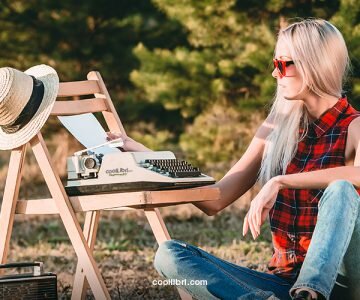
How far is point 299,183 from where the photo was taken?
3.94m

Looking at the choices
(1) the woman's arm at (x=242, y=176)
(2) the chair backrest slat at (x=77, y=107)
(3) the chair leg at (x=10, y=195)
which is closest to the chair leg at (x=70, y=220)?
(3) the chair leg at (x=10, y=195)

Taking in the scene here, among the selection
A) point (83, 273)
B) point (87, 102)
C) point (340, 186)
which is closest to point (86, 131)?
point (87, 102)

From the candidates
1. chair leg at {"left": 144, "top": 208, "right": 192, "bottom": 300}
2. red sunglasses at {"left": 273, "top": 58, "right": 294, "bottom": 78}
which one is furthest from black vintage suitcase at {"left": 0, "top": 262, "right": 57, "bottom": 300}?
red sunglasses at {"left": 273, "top": 58, "right": 294, "bottom": 78}

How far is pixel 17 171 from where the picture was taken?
4531mm

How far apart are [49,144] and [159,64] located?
4085 millimetres

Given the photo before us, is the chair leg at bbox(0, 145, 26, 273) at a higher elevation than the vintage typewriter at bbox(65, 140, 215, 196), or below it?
below

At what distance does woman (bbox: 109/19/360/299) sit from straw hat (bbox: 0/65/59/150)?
799 mm

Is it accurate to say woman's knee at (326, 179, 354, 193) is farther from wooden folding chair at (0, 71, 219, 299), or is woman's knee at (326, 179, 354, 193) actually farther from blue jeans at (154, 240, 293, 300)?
wooden folding chair at (0, 71, 219, 299)

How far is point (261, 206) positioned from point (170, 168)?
0.59m

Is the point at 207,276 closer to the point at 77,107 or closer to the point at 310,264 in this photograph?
the point at 310,264

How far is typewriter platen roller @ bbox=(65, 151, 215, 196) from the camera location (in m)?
4.14

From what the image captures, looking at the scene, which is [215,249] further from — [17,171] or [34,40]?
[34,40]

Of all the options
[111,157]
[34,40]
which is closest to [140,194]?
[111,157]

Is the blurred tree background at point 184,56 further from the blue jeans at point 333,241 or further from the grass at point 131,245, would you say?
the blue jeans at point 333,241
